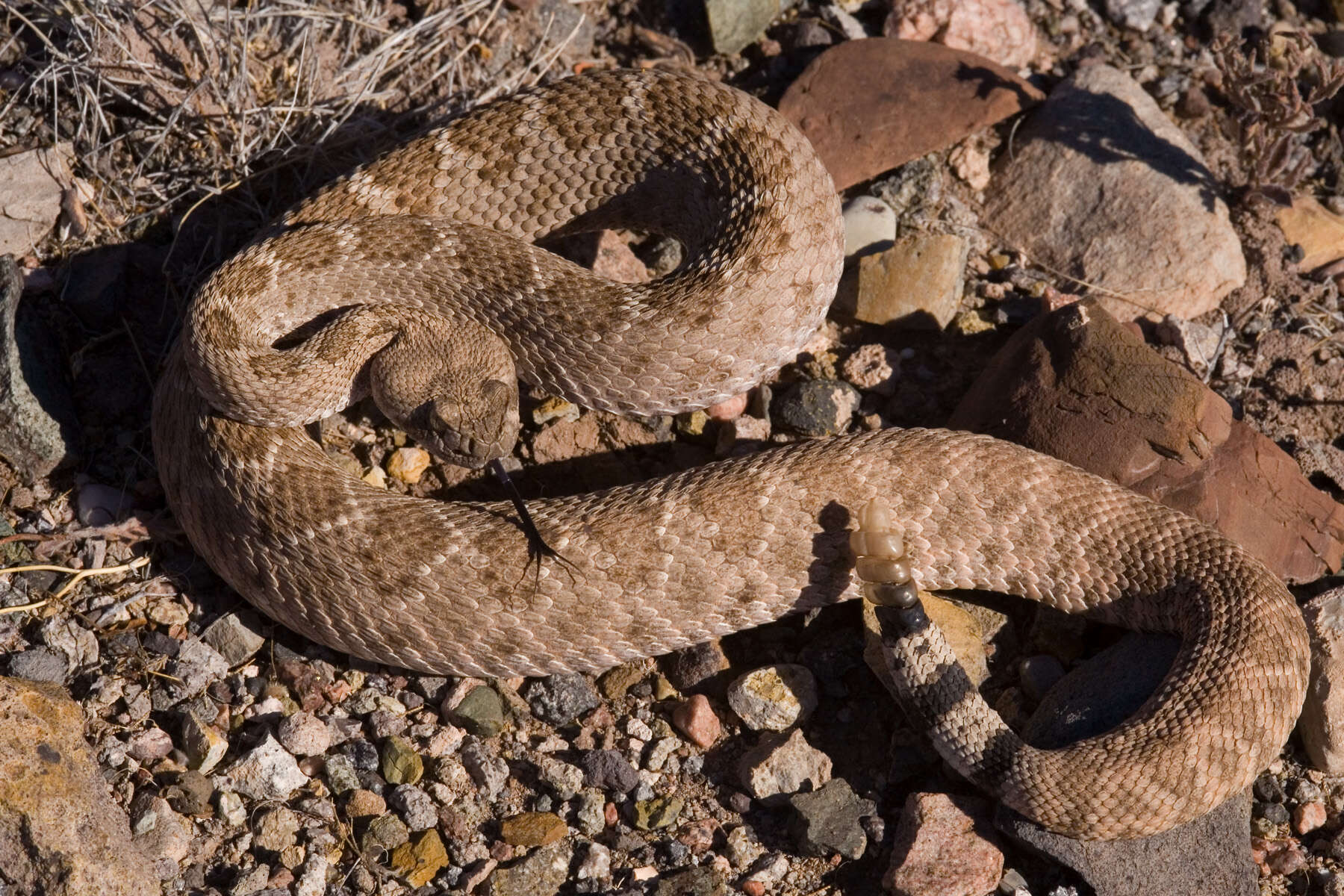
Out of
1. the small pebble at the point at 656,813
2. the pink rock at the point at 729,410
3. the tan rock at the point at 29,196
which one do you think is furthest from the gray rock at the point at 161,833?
the tan rock at the point at 29,196

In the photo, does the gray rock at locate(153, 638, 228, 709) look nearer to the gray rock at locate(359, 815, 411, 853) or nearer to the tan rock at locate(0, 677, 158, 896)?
the tan rock at locate(0, 677, 158, 896)

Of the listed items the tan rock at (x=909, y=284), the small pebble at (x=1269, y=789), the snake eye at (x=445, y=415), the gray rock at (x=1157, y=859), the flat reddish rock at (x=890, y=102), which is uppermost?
the flat reddish rock at (x=890, y=102)

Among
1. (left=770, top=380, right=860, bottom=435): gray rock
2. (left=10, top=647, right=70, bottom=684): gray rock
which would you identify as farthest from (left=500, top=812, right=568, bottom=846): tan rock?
(left=770, top=380, right=860, bottom=435): gray rock

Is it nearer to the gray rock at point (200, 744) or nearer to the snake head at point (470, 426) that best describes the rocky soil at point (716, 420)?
the gray rock at point (200, 744)

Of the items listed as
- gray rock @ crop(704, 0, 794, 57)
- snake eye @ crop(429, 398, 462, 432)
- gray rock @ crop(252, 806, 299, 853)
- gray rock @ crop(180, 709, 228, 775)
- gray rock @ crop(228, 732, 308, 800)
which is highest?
gray rock @ crop(704, 0, 794, 57)

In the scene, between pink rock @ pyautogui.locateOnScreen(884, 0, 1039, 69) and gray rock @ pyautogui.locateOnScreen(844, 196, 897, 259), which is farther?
pink rock @ pyautogui.locateOnScreen(884, 0, 1039, 69)

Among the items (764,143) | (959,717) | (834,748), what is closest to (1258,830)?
(959,717)
